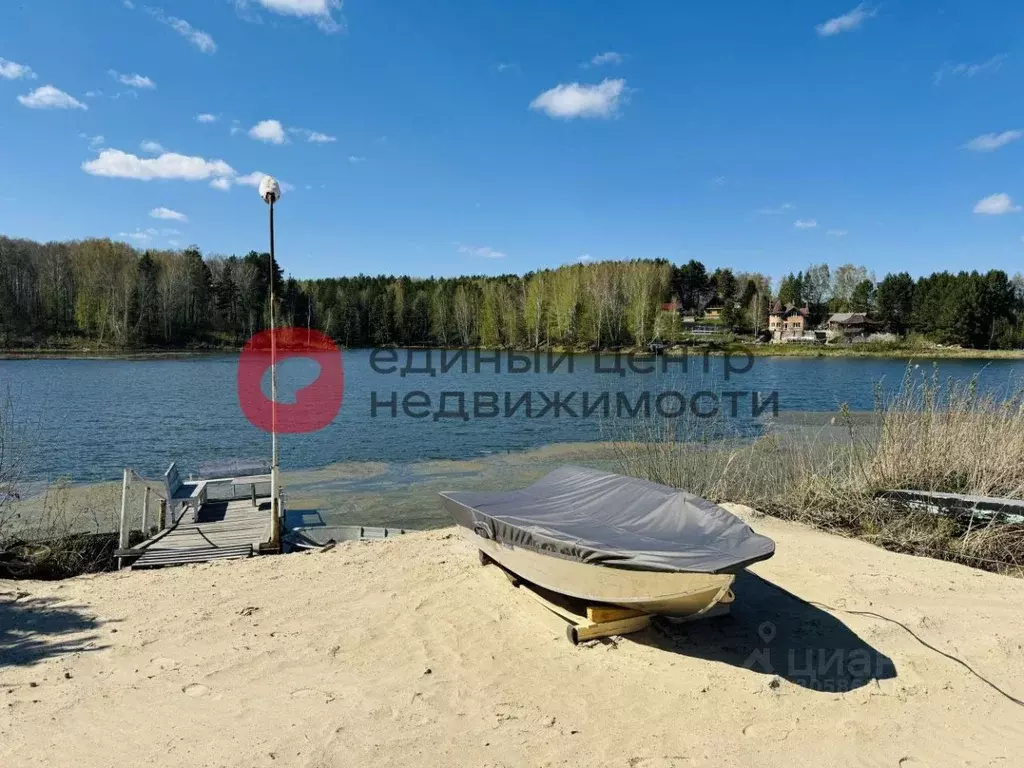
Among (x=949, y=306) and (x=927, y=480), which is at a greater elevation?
(x=949, y=306)

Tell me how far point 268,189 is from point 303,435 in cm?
1523

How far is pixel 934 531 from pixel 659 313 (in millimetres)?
68943

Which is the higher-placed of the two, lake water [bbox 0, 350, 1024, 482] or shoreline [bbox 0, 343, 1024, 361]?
shoreline [bbox 0, 343, 1024, 361]

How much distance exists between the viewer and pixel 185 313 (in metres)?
81.7

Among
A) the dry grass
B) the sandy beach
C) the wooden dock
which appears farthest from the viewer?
the wooden dock

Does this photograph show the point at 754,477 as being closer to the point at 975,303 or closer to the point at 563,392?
the point at 563,392

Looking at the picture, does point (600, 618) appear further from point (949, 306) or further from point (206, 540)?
point (949, 306)

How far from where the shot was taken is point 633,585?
4.94 meters

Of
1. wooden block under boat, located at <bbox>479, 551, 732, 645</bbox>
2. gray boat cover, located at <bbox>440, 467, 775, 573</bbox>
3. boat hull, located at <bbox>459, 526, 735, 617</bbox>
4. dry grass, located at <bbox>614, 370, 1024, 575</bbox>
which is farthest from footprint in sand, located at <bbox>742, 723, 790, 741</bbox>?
dry grass, located at <bbox>614, 370, 1024, 575</bbox>

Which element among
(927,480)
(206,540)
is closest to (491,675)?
(206,540)

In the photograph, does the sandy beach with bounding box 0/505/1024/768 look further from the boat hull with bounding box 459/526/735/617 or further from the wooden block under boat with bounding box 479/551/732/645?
the boat hull with bounding box 459/526/735/617

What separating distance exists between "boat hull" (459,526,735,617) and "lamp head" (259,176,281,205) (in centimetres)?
630

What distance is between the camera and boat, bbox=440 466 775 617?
4746 millimetres

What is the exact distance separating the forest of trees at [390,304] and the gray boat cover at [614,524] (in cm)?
6070
